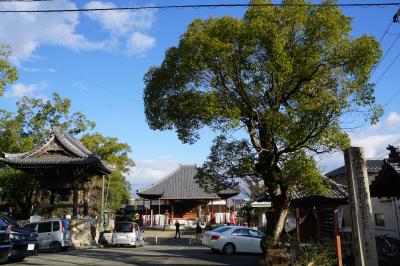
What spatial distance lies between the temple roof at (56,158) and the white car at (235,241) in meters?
9.92

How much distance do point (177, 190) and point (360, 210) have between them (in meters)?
41.5

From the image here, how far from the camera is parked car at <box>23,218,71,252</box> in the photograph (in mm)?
23266

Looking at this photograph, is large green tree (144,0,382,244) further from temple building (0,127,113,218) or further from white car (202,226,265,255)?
temple building (0,127,113,218)

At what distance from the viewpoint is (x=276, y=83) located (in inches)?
571

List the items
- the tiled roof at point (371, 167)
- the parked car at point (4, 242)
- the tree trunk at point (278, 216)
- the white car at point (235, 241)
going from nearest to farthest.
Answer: the parked car at point (4, 242) < the tree trunk at point (278, 216) < the white car at point (235, 241) < the tiled roof at point (371, 167)

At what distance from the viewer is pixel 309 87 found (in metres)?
15.0

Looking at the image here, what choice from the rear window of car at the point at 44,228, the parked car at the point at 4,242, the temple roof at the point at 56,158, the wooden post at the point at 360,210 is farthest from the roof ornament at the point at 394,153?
the temple roof at the point at 56,158

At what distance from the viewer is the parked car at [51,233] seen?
23.3 metres

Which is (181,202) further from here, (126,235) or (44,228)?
(44,228)

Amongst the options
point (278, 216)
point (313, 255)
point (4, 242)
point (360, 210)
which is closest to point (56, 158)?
point (4, 242)

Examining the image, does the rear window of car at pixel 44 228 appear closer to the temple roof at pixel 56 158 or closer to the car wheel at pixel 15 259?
the temple roof at pixel 56 158

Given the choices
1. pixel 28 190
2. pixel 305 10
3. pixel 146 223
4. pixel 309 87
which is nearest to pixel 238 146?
pixel 309 87

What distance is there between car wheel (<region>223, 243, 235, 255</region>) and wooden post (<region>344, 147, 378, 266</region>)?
13.4 meters

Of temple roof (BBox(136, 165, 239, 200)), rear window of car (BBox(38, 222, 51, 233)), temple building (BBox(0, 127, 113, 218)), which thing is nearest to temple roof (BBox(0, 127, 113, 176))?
temple building (BBox(0, 127, 113, 218))
